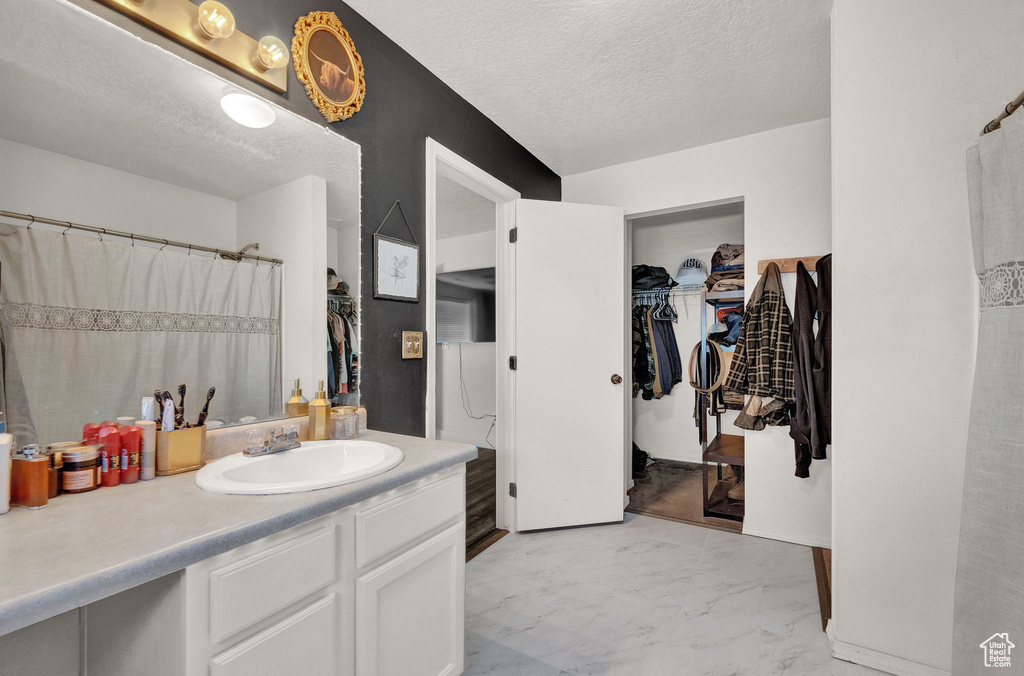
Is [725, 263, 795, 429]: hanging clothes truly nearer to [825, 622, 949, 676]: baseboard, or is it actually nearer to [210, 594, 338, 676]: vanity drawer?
[825, 622, 949, 676]: baseboard

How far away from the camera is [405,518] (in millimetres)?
1194

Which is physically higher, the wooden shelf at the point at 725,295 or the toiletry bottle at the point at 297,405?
the wooden shelf at the point at 725,295

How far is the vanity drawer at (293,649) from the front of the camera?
834 mm

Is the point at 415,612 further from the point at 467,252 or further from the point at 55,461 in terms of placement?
the point at 467,252

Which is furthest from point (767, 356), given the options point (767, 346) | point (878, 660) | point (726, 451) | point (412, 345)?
point (412, 345)

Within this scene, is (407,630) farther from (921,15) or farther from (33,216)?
(921,15)

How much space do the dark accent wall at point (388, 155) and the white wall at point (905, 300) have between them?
5.15 ft

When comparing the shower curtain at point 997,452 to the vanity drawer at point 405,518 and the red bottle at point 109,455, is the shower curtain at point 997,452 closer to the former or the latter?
the vanity drawer at point 405,518

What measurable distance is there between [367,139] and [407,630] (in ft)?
5.53

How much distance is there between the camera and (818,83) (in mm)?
2223

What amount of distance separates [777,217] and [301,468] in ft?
9.05

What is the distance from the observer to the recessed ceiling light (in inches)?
51.7

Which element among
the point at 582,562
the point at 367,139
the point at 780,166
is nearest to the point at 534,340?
the point at 582,562

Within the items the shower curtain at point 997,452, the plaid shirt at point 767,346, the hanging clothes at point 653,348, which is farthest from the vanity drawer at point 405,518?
the hanging clothes at point 653,348
